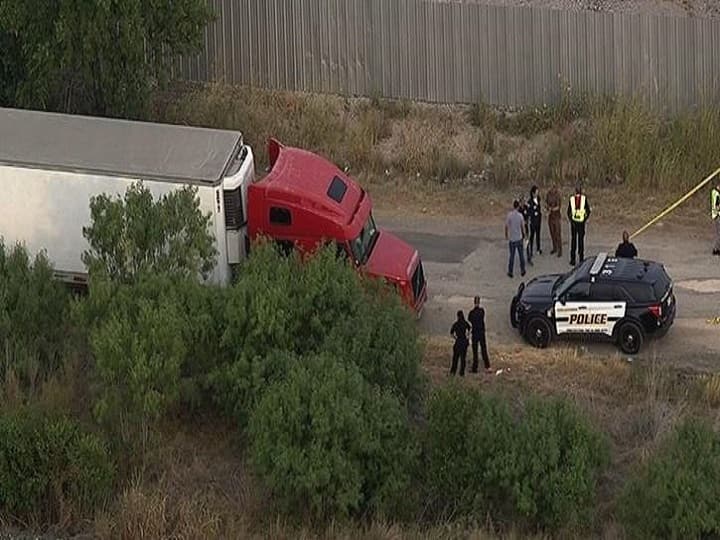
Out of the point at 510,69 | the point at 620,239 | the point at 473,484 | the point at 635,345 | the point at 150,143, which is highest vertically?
the point at 510,69

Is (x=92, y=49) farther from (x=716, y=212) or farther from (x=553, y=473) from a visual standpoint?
(x=553, y=473)

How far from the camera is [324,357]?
18.2 m

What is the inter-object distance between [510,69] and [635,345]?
951 cm

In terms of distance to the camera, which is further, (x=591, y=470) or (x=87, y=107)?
(x=87, y=107)

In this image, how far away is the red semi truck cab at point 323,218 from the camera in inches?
851

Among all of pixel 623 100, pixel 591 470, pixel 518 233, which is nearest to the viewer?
pixel 591 470

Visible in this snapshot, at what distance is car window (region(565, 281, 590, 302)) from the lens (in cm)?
2180

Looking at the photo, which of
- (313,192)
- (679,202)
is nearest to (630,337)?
(313,192)

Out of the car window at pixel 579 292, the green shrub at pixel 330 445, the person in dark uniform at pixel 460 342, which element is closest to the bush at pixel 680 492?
the green shrub at pixel 330 445

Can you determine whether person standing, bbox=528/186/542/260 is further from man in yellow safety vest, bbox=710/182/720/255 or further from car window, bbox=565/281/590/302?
car window, bbox=565/281/590/302

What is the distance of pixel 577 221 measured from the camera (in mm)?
24641

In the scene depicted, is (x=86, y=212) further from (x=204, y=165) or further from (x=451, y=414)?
(x=451, y=414)

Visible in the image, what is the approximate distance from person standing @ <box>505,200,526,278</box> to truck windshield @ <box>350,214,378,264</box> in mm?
2570

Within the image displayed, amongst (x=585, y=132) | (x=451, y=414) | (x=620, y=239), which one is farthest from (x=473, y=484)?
(x=585, y=132)
